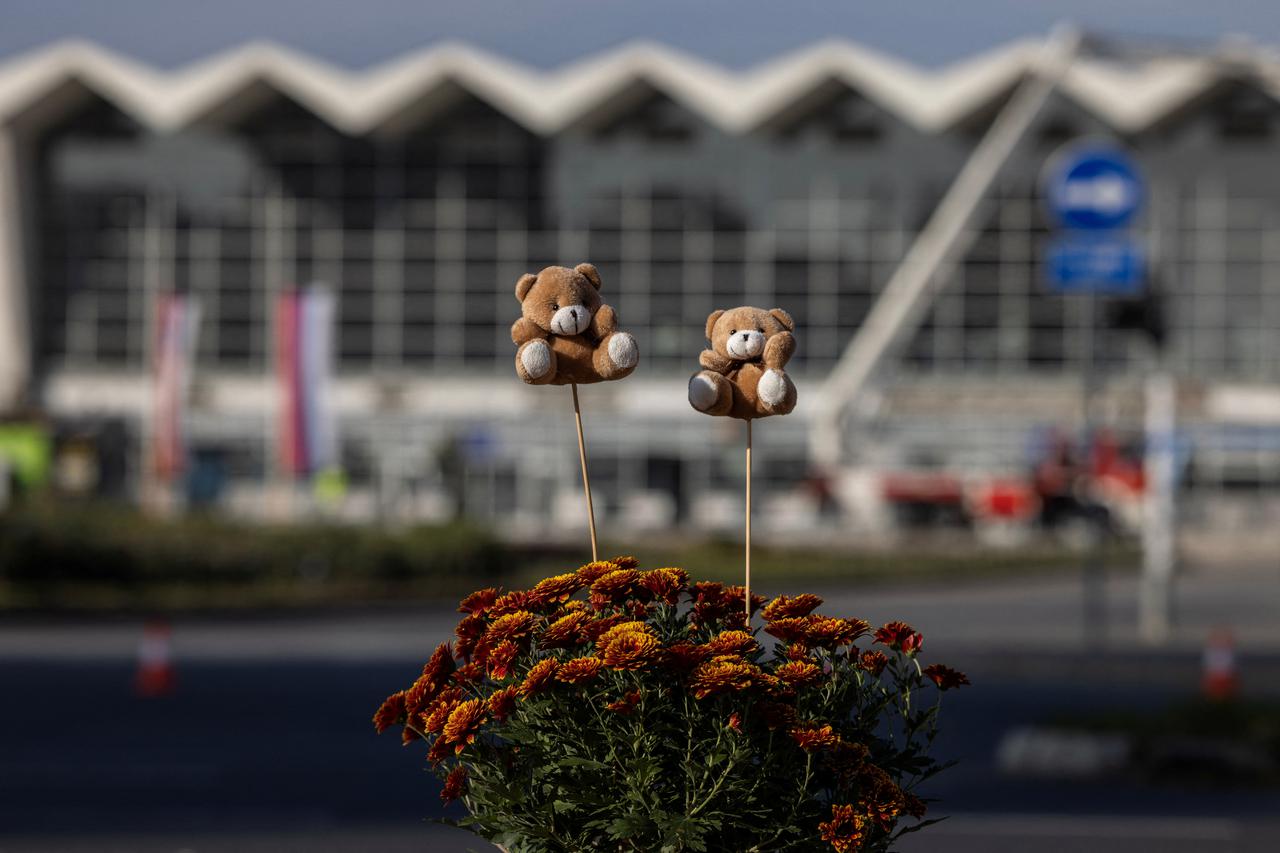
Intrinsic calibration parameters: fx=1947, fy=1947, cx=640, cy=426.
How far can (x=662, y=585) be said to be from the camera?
3.79m

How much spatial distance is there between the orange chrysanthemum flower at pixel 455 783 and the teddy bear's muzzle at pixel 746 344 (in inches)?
38.4

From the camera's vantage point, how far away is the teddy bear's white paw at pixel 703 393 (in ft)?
12.5

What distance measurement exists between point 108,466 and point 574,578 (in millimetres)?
50222

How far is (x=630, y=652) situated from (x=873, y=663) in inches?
20.6

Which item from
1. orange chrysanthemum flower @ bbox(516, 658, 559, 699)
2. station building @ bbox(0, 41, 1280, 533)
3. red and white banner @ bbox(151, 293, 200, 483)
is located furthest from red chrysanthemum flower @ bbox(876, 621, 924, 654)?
station building @ bbox(0, 41, 1280, 533)

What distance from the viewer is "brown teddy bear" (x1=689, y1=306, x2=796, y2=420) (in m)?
3.83

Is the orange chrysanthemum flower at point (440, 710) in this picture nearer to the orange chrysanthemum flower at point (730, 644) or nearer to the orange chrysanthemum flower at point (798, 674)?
the orange chrysanthemum flower at point (730, 644)

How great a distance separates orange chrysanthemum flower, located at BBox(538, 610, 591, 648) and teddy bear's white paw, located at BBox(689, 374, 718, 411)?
1.62 ft

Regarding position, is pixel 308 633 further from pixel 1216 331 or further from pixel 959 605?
pixel 1216 331

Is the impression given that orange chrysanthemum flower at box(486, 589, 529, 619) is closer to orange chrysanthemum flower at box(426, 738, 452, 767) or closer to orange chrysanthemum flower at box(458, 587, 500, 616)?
orange chrysanthemum flower at box(458, 587, 500, 616)

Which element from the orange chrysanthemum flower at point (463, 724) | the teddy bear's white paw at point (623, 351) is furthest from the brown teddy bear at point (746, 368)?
the orange chrysanthemum flower at point (463, 724)

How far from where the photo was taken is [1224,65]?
20953mm

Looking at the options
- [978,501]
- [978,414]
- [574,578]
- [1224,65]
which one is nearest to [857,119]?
[978,414]

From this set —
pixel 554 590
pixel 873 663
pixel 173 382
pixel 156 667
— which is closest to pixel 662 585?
pixel 554 590
